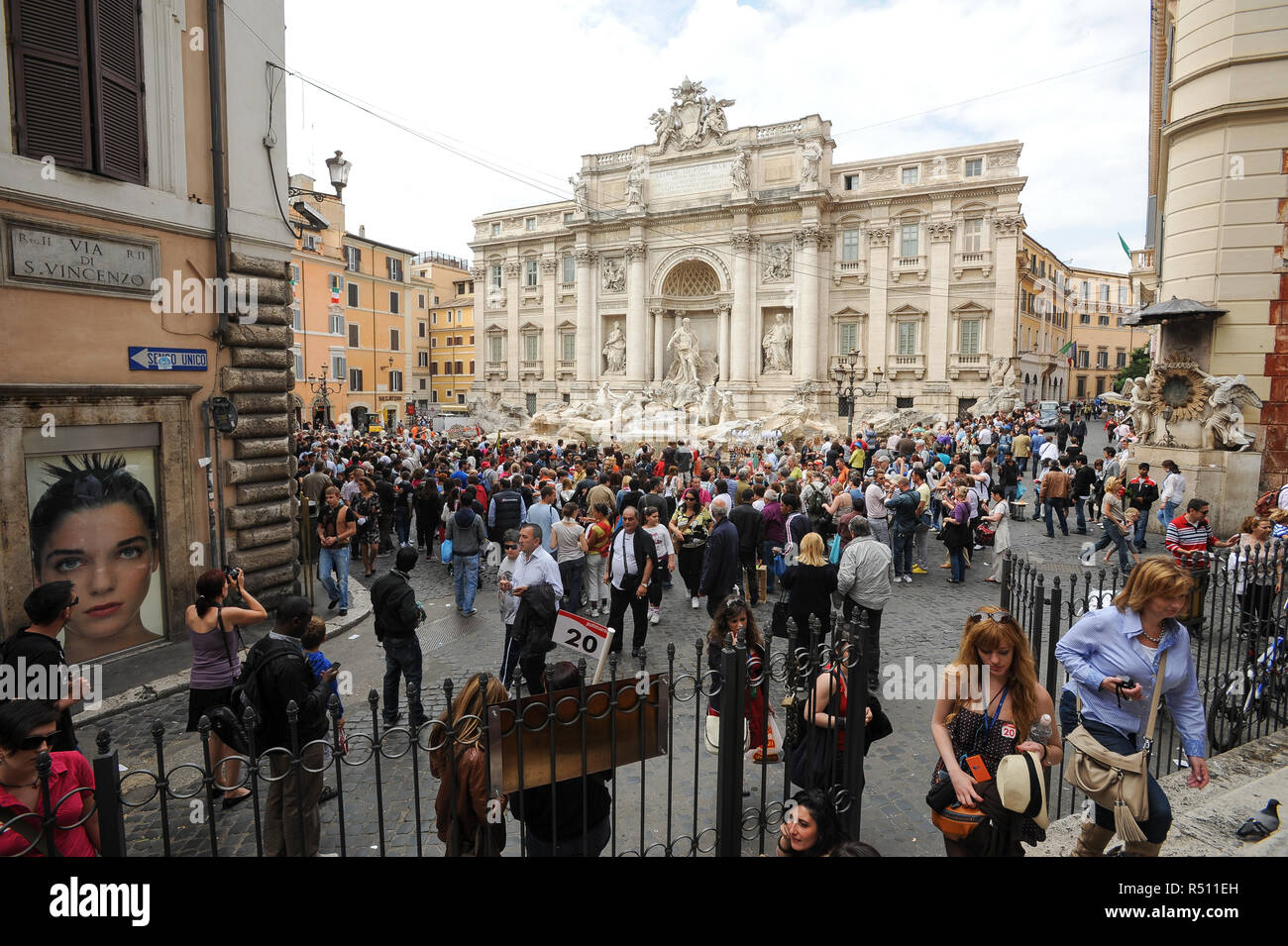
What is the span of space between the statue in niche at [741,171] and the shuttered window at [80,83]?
31.2m

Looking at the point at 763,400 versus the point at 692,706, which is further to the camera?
the point at 763,400

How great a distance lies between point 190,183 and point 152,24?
1570mm

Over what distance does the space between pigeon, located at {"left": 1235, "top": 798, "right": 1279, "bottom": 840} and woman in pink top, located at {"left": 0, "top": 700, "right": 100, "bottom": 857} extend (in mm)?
5574

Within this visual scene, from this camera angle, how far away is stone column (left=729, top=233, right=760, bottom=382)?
35.9m

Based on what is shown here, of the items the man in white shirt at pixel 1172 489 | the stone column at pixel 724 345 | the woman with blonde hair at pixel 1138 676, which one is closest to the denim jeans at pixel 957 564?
the man in white shirt at pixel 1172 489

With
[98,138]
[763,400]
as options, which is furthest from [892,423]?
[98,138]

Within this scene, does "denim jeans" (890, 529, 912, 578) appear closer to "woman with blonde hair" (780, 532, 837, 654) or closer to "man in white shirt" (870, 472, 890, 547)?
"man in white shirt" (870, 472, 890, 547)

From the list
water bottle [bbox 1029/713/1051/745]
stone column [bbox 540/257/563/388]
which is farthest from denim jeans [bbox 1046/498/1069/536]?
stone column [bbox 540/257/563/388]

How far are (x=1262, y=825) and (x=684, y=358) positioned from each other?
3335 centimetres

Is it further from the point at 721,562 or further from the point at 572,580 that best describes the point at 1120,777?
the point at 572,580

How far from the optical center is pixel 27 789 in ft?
10.00

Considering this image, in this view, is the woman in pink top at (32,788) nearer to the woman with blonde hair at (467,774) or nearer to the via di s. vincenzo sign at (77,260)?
the woman with blonde hair at (467,774)
